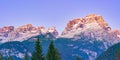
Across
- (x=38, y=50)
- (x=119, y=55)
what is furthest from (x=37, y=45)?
(x=119, y=55)

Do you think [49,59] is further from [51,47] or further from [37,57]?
[37,57]

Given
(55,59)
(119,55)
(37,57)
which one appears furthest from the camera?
(119,55)

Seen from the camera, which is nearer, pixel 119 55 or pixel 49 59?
pixel 49 59

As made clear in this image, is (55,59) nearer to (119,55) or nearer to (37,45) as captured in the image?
(37,45)

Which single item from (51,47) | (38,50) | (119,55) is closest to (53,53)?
(51,47)

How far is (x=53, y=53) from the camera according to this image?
56.7m

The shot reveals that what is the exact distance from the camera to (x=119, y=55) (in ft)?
335

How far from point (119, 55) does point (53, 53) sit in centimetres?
4803

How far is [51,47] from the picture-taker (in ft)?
186

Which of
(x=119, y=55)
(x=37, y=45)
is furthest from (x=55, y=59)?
(x=119, y=55)

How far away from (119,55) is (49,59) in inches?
1908

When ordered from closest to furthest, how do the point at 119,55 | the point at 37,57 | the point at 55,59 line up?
the point at 37,57, the point at 55,59, the point at 119,55

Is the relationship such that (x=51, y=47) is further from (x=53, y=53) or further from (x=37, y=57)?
(x=37, y=57)

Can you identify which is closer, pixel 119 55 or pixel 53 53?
pixel 53 53
